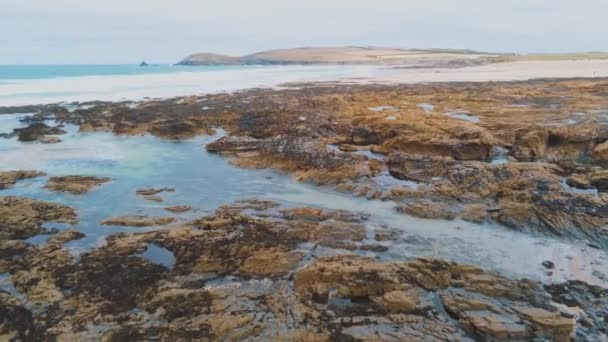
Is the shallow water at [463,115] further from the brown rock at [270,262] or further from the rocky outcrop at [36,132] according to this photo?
the rocky outcrop at [36,132]

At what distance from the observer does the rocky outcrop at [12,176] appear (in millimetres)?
14164

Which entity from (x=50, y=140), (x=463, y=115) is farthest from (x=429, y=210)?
(x=50, y=140)

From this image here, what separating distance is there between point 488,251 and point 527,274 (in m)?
1.03

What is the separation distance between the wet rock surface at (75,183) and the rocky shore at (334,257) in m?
0.08

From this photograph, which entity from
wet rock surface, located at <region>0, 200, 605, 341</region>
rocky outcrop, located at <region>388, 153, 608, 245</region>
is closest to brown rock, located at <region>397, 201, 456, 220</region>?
rocky outcrop, located at <region>388, 153, 608, 245</region>

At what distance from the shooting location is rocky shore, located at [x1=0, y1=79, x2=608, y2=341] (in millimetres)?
6422

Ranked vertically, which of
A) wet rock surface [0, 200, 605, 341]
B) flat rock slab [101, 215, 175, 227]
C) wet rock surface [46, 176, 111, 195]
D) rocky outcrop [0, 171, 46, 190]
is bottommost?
wet rock surface [0, 200, 605, 341]

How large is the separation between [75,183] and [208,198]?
4886 mm

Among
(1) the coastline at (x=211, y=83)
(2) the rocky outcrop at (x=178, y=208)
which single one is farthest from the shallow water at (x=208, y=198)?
(1) the coastline at (x=211, y=83)

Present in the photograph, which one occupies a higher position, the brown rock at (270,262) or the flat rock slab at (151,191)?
the flat rock slab at (151,191)

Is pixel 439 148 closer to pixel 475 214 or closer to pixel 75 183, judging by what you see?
pixel 475 214

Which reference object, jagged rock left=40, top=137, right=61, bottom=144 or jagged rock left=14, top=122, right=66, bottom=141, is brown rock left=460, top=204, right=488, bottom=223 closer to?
jagged rock left=40, top=137, right=61, bottom=144

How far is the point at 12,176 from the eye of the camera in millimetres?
14844

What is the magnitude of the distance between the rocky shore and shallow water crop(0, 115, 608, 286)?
15.3 inches
